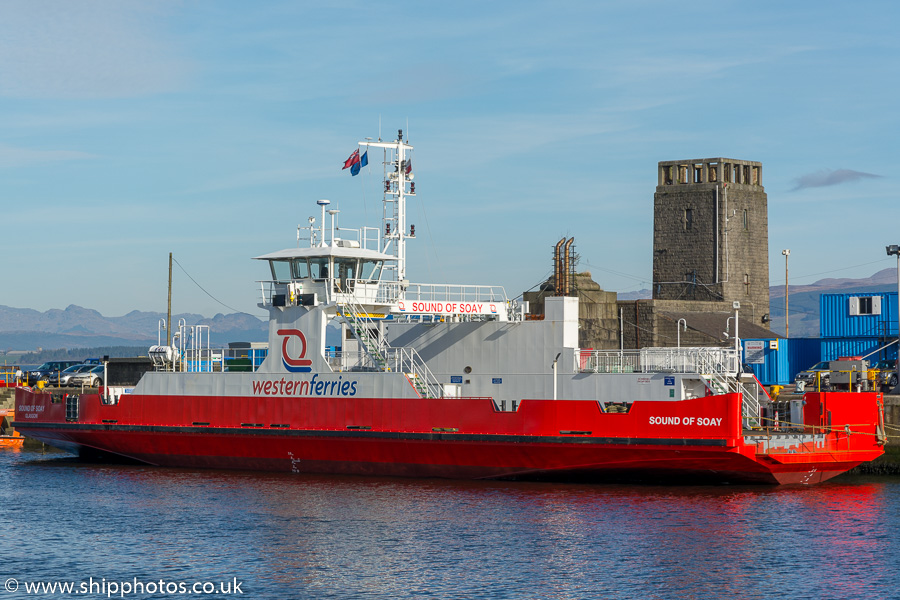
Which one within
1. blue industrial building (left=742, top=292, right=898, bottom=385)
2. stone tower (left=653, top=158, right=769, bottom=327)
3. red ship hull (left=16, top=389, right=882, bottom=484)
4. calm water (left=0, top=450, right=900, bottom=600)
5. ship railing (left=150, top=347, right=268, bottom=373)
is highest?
stone tower (left=653, top=158, right=769, bottom=327)

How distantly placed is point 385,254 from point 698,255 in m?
28.8

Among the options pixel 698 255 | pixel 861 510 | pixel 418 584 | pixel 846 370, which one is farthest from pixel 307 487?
pixel 698 255

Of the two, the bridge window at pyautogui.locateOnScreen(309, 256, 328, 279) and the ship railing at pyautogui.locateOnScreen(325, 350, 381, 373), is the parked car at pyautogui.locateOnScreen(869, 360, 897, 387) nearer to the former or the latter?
the ship railing at pyautogui.locateOnScreen(325, 350, 381, 373)

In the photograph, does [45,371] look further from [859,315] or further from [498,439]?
[859,315]

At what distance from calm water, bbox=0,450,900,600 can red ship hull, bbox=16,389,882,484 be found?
1.77 ft

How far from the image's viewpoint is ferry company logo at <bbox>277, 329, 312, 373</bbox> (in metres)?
28.6

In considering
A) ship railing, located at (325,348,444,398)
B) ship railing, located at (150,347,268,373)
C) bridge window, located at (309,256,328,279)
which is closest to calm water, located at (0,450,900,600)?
ship railing, located at (325,348,444,398)

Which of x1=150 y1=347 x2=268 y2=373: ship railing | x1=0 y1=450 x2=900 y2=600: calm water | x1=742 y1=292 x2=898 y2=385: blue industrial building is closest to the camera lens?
x1=0 y1=450 x2=900 y2=600: calm water

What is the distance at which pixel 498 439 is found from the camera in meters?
25.7

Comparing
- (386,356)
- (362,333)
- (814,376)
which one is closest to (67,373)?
(362,333)

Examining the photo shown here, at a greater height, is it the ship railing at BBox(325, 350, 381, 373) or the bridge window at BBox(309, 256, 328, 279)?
the bridge window at BBox(309, 256, 328, 279)

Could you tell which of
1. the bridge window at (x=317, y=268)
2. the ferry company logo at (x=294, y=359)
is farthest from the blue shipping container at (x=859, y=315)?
the ferry company logo at (x=294, y=359)

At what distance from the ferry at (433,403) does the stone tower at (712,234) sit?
86.5ft

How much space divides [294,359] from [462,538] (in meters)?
10.1
